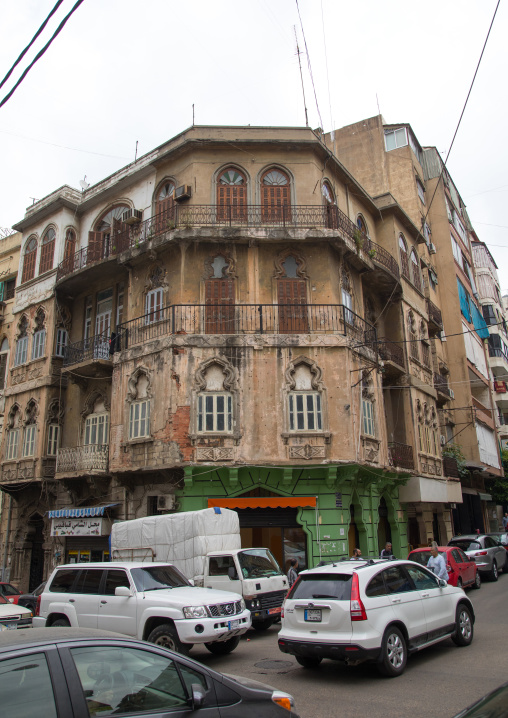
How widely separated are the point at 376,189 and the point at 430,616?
26792 millimetres

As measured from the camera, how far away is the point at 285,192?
812 inches

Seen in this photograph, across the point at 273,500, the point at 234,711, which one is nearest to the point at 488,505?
the point at 273,500

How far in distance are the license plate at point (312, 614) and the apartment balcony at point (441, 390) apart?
21.8m

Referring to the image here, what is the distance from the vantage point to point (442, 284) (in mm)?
34688

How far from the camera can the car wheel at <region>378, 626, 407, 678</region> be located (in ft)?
24.6

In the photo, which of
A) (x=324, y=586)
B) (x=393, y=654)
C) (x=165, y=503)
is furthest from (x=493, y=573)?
(x=324, y=586)

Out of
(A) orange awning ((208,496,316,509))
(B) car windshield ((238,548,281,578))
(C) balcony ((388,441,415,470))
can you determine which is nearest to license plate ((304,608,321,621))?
(B) car windshield ((238,548,281,578))

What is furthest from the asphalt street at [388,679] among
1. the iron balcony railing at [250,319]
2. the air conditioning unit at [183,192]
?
the air conditioning unit at [183,192]

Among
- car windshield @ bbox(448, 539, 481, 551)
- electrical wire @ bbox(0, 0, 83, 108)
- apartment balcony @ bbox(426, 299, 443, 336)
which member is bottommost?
car windshield @ bbox(448, 539, 481, 551)

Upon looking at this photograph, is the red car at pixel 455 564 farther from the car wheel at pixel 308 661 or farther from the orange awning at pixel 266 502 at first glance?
the car wheel at pixel 308 661

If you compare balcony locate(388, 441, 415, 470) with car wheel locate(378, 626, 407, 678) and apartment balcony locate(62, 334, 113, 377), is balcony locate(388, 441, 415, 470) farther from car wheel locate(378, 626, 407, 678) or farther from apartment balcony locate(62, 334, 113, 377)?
car wheel locate(378, 626, 407, 678)

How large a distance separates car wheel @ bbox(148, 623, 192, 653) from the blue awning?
34.4 feet

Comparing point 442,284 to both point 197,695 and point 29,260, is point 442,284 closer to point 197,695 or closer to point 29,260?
point 29,260

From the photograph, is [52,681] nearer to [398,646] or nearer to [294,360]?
[398,646]
